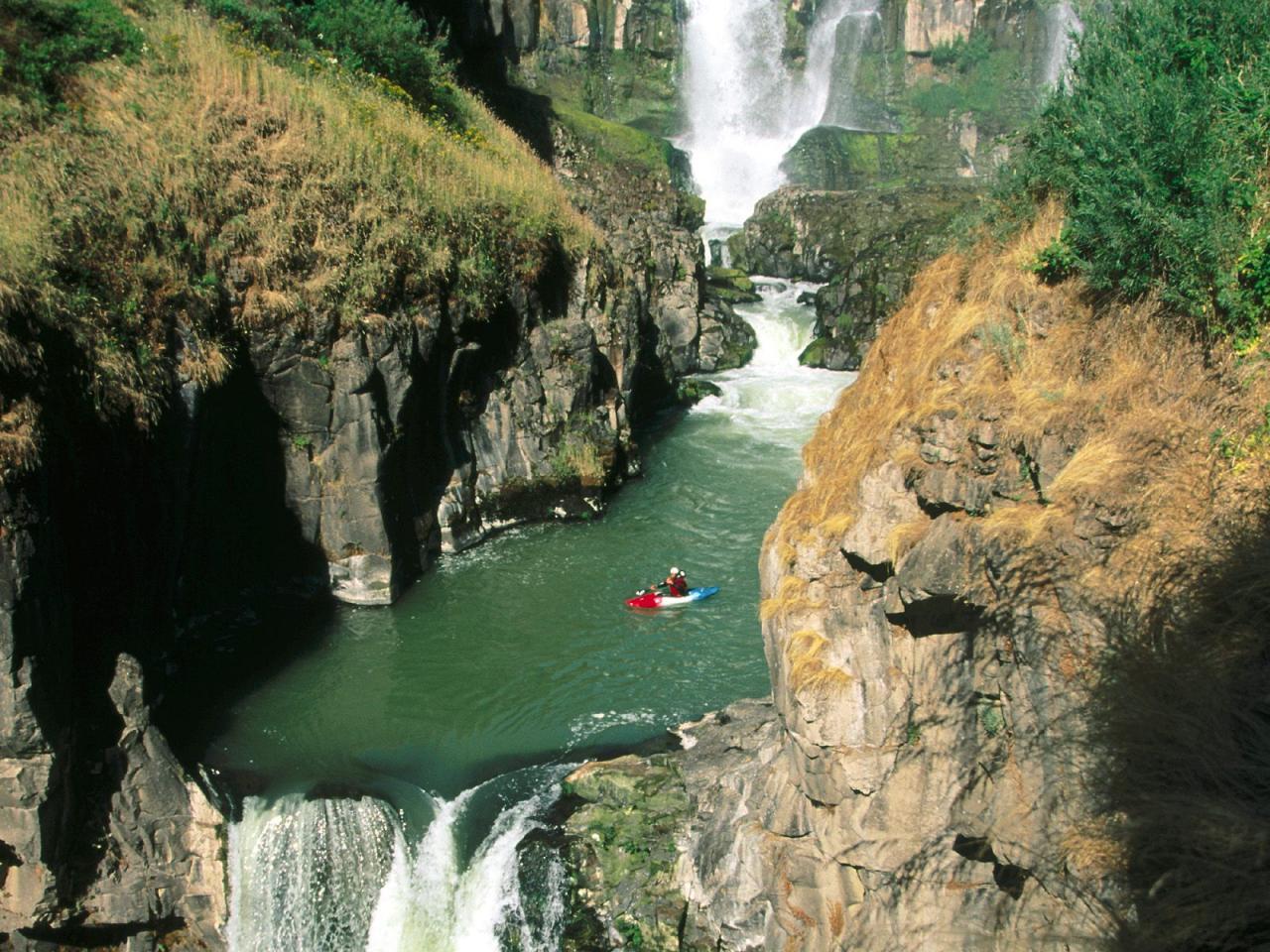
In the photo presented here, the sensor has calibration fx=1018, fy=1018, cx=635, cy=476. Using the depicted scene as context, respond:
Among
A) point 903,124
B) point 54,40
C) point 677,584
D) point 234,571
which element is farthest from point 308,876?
point 903,124

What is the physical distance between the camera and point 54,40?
15000 millimetres

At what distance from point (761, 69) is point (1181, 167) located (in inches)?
1525

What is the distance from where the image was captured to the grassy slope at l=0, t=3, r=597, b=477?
11.9 meters

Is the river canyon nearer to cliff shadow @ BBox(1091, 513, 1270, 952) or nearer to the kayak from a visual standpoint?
the kayak

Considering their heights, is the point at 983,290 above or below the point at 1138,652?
above

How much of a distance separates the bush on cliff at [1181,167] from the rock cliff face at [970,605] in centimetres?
37

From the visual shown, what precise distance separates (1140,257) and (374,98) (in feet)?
52.7

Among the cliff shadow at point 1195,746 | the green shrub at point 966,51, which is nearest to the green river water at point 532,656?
the cliff shadow at point 1195,746

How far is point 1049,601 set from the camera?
6.25m

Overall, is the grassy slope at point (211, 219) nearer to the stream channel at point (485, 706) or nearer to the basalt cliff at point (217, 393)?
the basalt cliff at point (217, 393)

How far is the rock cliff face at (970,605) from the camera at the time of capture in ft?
19.7

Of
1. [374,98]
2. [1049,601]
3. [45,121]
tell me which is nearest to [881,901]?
[1049,601]

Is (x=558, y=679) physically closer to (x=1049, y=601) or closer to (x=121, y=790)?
(x=121, y=790)

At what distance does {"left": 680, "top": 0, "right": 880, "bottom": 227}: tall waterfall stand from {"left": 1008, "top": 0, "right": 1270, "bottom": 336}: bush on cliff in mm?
35031
